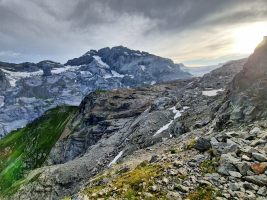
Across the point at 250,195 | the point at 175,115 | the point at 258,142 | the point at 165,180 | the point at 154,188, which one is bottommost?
the point at 175,115

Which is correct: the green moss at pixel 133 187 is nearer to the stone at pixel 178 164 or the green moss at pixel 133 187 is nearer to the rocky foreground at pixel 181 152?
the rocky foreground at pixel 181 152

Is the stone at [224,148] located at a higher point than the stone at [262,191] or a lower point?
higher

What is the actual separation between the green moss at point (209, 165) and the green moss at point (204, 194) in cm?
283

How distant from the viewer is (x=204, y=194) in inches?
1101

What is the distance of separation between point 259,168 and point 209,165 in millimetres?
4786

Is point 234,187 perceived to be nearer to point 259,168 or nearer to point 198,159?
point 259,168

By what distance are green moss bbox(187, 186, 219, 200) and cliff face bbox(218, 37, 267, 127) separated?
26.1 m

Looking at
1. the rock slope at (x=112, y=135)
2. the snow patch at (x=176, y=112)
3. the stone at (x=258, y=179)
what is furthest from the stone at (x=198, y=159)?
the snow patch at (x=176, y=112)

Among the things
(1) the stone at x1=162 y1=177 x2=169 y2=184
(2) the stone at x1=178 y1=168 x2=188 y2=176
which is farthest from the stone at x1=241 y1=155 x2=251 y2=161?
(1) the stone at x1=162 y1=177 x2=169 y2=184

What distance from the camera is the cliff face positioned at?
5428cm

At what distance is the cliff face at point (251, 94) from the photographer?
5428cm

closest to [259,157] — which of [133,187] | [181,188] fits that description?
[181,188]

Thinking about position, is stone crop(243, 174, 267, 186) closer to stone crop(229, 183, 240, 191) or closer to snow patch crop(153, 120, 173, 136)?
stone crop(229, 183, 240, 191)

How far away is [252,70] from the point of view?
66.1m
